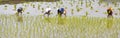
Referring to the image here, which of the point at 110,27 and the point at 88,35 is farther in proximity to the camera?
the point at 110,27

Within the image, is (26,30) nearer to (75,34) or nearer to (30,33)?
(30,33)

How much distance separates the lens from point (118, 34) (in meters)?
4.53

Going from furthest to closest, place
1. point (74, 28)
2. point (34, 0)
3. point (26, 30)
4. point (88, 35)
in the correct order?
point (34, 0)
point (74, 28)
point (26, 30)
point (88, 35)

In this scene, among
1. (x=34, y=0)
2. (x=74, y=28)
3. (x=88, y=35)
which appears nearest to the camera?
(x=88, y=35)

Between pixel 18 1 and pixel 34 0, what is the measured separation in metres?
0.68

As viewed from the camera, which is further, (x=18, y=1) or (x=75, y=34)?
(x=18, y=1)

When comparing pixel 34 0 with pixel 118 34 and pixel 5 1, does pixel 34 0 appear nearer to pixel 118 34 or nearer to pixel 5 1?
pixel 5 1

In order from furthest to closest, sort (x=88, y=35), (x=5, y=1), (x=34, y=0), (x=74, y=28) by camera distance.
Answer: (x=34, y=0) < (x=5, y=1) < (x=74, y=28) < (x=88, y=35)

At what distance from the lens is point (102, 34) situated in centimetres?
460

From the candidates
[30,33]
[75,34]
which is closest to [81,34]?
[75,34]

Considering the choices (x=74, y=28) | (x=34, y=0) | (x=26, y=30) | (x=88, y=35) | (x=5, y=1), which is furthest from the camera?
(x=34, y=0)

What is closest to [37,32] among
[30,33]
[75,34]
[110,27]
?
[30,33]

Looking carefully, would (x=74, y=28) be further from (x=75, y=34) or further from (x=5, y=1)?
(x=5, y=1)

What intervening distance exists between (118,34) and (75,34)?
0.63m
